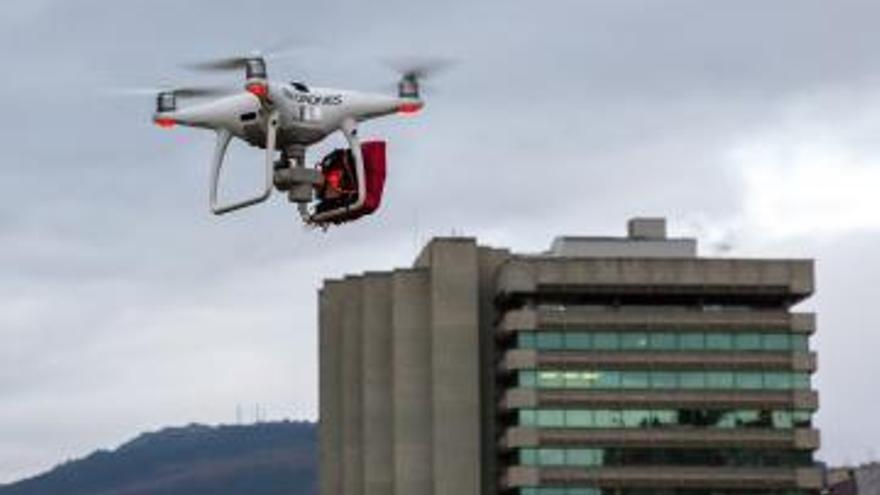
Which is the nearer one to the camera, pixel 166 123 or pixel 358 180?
pixel 166 123

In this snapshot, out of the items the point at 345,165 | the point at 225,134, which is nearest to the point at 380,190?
the point at 345,165

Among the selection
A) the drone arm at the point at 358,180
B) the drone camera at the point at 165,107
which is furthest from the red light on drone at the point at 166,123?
the drone arm at the point at 358,180

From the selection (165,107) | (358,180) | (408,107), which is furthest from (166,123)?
(408,107)

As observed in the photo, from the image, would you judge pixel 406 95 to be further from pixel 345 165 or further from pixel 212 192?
pixel 212 192

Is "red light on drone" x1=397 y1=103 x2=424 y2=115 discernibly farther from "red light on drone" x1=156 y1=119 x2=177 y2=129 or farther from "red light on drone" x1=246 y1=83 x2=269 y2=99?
"red light on drone" x1=156 y1=119 x2=177 y2=129

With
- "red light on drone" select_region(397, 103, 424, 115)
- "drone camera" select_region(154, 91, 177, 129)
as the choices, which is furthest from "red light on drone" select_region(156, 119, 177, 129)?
"red light on drone" select_region(397, 103, 424, 115)

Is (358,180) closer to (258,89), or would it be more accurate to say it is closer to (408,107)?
(408,107)

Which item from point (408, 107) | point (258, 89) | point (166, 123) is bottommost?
point (166, 123)
